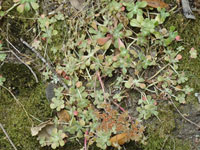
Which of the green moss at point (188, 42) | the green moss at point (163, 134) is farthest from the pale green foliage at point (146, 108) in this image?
the green moss at point (188, 42)

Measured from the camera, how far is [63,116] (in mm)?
2885

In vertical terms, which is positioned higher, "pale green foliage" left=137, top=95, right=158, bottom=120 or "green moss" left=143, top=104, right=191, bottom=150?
"pale green foliage" left=137, top=95, right=158, bottom=120

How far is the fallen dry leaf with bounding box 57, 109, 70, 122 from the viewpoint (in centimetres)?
287

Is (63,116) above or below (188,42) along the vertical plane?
below

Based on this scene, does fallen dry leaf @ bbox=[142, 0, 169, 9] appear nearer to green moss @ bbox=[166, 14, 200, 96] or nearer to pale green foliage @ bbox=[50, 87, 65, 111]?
green moss @ bbox=[166, 14, 200, 96]

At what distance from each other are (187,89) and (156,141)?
562 millimetres

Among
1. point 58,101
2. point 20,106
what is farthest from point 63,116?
point 20,106

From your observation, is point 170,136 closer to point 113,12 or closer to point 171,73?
point 171,73

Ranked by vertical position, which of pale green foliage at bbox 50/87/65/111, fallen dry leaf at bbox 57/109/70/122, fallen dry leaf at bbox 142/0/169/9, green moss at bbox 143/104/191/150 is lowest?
green moss at bbox 143/104/191/150

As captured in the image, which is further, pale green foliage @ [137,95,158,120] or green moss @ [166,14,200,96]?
green moss @ [166,14,200,96]

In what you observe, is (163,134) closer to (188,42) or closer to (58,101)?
(188,42)

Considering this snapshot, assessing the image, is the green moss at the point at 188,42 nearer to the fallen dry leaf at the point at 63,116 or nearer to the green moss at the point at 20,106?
the fallen dry leaf at the point at 63,116

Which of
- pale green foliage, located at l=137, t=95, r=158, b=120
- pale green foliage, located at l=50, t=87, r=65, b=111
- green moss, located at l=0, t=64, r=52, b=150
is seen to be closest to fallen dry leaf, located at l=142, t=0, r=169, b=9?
pale green foliage, located at l=137, t=95, r=158, b=120

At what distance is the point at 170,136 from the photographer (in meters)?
2.88
